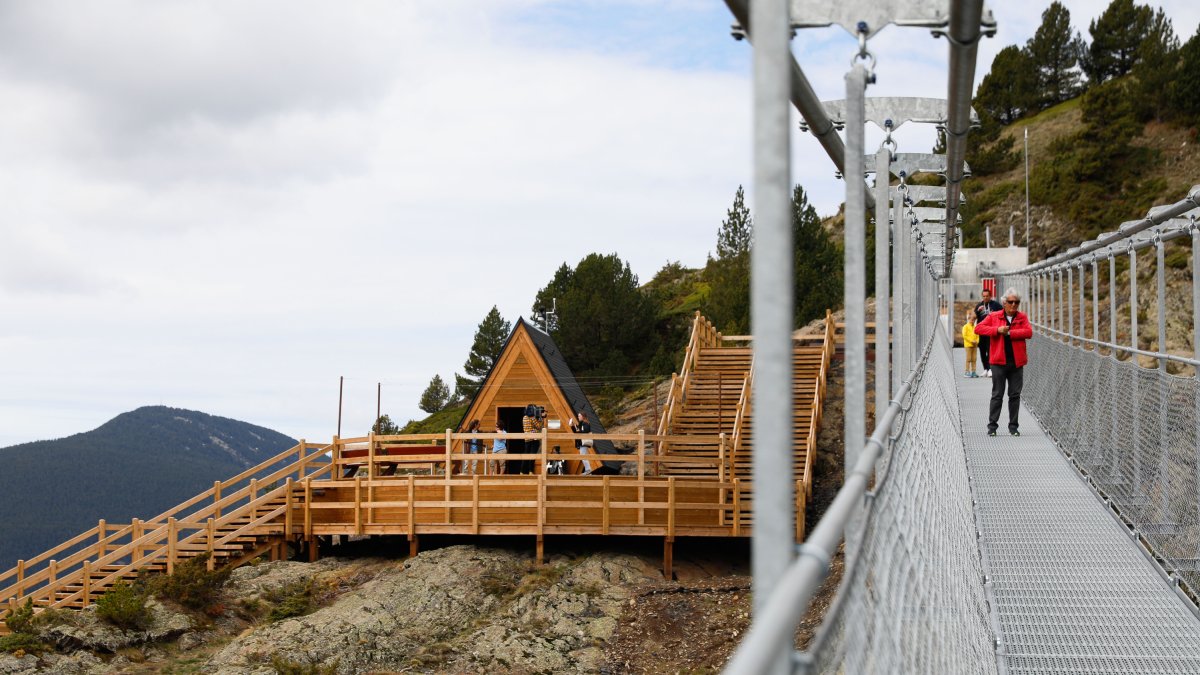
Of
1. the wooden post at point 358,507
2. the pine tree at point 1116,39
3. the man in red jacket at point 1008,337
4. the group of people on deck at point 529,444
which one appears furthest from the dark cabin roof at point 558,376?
the pine tree at point 1116,39

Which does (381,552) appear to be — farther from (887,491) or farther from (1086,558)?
(887,491)

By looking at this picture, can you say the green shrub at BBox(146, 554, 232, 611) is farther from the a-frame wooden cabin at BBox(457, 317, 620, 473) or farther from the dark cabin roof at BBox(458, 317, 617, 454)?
the a-frame wooden cabin at BBox(457, 317, 620, 473)

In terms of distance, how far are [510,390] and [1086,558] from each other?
59.0 ft

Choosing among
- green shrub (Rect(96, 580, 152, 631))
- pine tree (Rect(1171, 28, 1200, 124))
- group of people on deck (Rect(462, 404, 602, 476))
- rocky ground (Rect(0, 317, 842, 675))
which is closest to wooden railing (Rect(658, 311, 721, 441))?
group of people on deck (Rect(462, 404, 602, 476))

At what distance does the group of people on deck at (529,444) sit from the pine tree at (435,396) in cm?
3438

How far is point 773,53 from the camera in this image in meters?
2.09

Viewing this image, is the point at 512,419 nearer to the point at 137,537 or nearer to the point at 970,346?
the point at 137,537

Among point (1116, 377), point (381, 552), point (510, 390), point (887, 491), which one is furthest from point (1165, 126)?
point (887, 491)

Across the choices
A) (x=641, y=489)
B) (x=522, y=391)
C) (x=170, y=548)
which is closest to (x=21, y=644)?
(x=170, y=548)

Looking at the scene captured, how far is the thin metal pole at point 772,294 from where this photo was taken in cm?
205

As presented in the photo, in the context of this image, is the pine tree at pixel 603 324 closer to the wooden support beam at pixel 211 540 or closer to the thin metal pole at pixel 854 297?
the wooden support beam at pixel 211 540

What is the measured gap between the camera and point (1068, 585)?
8383mm

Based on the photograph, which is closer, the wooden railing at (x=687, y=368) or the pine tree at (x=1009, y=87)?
Answer: the wooden railing at (x=687, y=368)

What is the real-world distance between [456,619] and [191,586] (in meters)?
4.30
